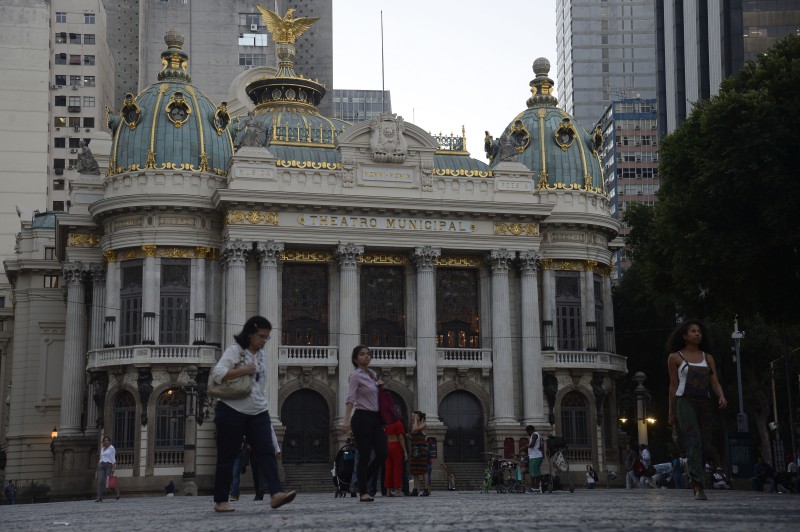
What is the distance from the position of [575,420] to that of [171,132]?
2328 centimetres

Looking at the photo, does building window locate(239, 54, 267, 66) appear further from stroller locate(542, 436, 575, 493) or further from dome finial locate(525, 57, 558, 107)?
stroller locate(542, 436, 575, 493)

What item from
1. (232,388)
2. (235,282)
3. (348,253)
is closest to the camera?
(232,388)

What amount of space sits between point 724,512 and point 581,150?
174ft

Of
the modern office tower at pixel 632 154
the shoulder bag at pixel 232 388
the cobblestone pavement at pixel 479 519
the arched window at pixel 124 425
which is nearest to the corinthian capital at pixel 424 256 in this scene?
the arched window at pixel 124 425

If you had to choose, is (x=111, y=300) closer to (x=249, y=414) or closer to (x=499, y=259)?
(x=499, y=259)

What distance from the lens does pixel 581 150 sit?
67.0 m

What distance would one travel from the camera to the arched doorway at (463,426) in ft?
199

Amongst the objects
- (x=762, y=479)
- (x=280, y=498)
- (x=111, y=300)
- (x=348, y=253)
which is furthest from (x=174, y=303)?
(x=280, y=498)

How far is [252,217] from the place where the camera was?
5847 centimetres

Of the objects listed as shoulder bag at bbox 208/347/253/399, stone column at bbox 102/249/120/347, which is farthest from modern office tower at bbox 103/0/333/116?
shoulder bag at bbox 208/347/253/399

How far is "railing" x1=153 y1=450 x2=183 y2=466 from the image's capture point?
5731 centimetres

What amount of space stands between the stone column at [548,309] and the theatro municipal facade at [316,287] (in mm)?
95

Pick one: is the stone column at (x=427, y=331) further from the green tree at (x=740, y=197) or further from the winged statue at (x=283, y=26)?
the winged statue at (x=283, y=26)

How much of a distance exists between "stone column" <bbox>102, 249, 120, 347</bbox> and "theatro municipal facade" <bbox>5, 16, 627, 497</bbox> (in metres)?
0.14
